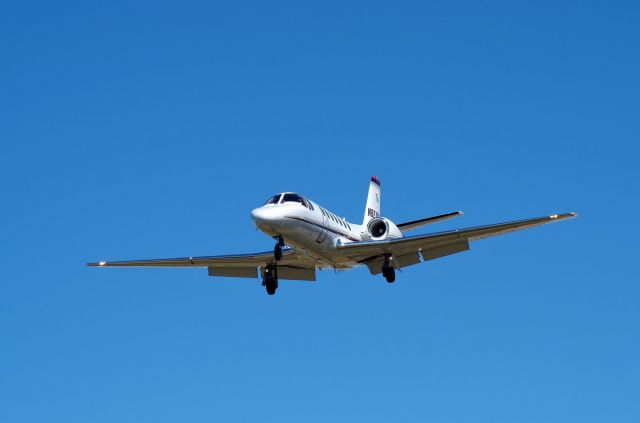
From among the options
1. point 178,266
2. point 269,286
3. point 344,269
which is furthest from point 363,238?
point 178,266

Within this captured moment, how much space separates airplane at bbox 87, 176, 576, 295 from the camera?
37344mm

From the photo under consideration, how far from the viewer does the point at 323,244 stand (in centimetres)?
3888


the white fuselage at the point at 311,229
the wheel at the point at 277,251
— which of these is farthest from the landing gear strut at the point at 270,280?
the wheel at the point at 277,251

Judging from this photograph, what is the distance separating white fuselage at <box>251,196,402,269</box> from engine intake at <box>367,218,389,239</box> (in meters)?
0.17

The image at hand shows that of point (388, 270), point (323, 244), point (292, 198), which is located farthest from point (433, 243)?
point (292, 198)

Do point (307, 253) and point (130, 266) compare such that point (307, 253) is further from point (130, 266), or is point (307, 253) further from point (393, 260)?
point (130, 266)

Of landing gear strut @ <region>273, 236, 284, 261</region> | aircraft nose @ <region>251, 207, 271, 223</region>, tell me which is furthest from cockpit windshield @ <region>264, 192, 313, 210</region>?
landing gear strut @ <region>273, 236, 284, 261</region>

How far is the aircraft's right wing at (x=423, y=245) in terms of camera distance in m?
38.3

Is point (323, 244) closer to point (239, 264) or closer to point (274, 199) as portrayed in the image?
point (274, 199)

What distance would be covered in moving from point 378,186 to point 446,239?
10666 millimetres

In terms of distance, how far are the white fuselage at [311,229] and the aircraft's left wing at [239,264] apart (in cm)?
130

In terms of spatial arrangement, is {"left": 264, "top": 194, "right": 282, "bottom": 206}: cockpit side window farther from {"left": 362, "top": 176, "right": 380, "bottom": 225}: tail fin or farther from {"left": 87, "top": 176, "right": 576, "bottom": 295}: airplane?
{"left": 362, "top": 176, "right": 380, "bottom": 225}: tail fin

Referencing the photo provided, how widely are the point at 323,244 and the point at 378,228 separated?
394cm

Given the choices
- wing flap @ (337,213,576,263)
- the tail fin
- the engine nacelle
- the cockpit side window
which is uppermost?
the tail fin
